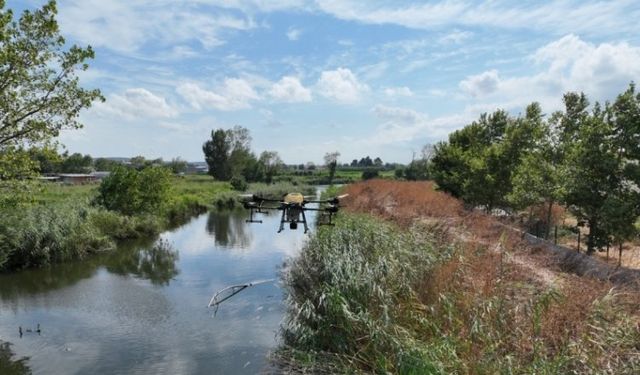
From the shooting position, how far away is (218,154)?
79.3 metres

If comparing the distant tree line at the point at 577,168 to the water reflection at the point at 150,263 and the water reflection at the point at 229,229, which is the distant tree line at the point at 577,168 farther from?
the water reflection at the point at 150,263

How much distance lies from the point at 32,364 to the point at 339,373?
730cm

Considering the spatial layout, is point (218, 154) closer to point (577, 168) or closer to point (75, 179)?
point (75, 179)

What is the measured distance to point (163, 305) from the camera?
14336mm

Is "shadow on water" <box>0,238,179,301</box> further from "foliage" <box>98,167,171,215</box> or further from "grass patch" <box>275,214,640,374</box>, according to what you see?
"grass patch" <box>275,214,640,374</box>

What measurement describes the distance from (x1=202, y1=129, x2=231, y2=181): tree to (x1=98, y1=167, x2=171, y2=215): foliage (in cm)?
4989

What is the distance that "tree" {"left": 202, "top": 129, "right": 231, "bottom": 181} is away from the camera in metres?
78.9

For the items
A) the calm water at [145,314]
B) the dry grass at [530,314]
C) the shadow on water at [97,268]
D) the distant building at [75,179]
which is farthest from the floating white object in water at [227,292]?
the distant building at [75,179]

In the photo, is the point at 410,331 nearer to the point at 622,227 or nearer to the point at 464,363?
the point at 464,363

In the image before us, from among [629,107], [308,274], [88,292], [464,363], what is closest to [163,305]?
[88,292]

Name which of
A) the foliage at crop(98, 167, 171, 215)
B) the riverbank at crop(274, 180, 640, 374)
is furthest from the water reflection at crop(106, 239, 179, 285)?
the riverbank at crop(274, 180, 640, 374)

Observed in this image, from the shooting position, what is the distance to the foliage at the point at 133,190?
26812 mm

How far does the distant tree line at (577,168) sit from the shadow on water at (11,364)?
13.8 m

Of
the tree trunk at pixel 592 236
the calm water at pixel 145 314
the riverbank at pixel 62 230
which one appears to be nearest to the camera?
the calm water at pixel 145 314
